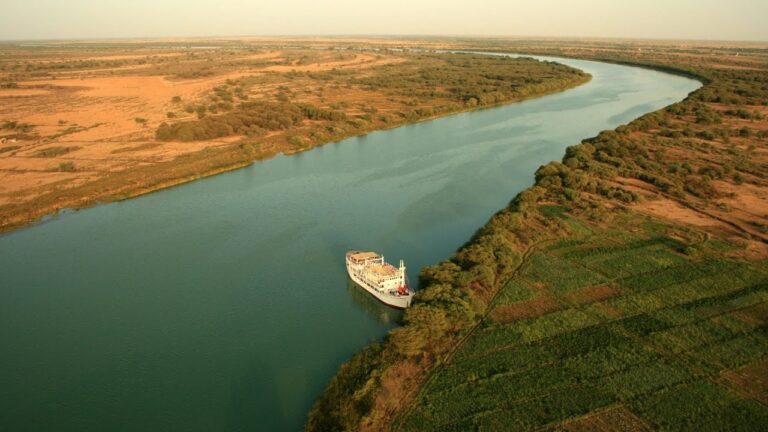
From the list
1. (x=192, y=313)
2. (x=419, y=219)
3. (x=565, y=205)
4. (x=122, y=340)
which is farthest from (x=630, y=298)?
(x=122, y=340)

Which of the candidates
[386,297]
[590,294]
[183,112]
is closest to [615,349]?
[590,294]

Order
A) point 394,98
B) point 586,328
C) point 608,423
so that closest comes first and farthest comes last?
point 608,423 → point 586,328 → point 394,98

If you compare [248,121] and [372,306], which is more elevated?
[248,121]

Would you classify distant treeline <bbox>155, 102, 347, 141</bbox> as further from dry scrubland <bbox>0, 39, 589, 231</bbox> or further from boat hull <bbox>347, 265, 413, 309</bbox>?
boat hull <bbox>347, 265, 413, 309</bbox>

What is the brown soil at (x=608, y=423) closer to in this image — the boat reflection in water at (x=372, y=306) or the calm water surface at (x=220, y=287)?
the boat reflection in water at (x=372, y=306)

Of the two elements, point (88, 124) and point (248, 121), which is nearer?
point (248, 121)

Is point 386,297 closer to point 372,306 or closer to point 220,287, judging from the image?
point 372,306

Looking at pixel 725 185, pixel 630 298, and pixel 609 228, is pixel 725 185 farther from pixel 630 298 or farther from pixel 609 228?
pixel 630 298

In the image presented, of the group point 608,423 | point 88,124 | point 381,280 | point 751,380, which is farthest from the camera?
point 88,124

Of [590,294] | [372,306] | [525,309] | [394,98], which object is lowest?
[372,306]
